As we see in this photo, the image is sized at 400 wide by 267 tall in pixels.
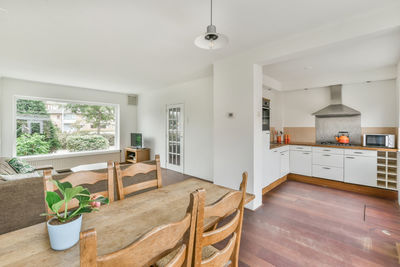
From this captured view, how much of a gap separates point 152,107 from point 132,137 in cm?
130

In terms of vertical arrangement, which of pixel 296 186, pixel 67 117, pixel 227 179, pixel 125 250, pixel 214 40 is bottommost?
pixel 296 186

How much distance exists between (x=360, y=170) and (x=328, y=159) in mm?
548

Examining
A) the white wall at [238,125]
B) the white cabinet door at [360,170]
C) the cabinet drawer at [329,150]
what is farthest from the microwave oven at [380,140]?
the white wall at [238,125]

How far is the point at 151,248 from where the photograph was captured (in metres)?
0.60

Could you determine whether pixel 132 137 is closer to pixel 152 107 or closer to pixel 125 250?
pixel 152 107

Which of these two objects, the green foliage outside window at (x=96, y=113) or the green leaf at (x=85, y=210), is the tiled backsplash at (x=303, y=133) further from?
the green foliage outside window at (x=96, y=113)

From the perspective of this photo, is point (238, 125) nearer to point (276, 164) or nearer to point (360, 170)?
point (276, 164)

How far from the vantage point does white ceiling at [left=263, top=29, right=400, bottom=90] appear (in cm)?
259

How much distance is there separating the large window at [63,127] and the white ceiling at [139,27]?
56.5 inches

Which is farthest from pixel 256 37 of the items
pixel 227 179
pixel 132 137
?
pixel 132 137

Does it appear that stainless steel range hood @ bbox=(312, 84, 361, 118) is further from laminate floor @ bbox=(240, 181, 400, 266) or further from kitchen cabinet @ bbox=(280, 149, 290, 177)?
laminate floor @ bbox=(240, 181, 400, 266)

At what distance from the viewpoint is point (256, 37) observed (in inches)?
95.7

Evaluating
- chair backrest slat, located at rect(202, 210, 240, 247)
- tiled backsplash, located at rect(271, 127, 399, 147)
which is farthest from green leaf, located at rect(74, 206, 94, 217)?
tiled backsplash, located at rect(271, 127, 399, 147)

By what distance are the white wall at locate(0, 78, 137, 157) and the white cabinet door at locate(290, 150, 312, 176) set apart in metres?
5.41
